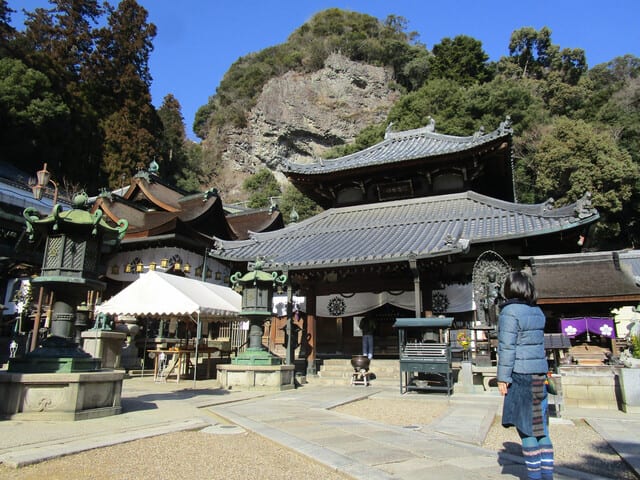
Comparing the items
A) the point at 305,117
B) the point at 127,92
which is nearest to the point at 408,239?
the point at 127,92

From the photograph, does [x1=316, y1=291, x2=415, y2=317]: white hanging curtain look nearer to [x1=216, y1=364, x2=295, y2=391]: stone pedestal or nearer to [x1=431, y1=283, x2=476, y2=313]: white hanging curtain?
[x1=431, y1=283, x2=476, y2=313]: white hanging curtain

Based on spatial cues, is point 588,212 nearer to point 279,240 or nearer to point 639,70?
point 279,240

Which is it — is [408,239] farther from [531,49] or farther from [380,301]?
[531,49]

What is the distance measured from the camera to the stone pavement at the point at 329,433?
4.20m

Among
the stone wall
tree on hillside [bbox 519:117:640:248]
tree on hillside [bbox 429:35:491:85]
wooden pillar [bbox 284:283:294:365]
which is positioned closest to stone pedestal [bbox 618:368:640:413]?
the stone wall

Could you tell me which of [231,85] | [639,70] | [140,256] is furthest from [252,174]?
[639,70]

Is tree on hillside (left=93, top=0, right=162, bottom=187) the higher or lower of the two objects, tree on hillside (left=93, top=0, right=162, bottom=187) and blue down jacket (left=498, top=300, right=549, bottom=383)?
the higher

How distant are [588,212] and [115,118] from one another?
40.4 m

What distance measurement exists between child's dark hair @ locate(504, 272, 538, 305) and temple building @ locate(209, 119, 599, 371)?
7.97 metres

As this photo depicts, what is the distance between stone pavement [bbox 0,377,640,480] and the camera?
420cm

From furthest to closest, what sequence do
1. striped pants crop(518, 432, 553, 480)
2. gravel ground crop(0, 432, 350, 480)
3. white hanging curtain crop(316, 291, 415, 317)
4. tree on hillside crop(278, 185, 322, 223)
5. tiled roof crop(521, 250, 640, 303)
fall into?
tree on hillside crop(278, 185, 322, 223) < white hanging curtain crop(316, 291, 415, 317) < tiled roof crop(521, 250, 640, 303) < gravel ground crop(0, 432, 350, 480) < striped pants crop(518, 432, 553, 480)

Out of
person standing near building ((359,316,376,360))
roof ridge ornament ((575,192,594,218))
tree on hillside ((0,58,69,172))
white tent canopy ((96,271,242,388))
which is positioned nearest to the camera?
white tent canopy ((96,271,242,388))

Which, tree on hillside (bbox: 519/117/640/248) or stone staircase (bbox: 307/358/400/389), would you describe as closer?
→ stone staircase (bbox: 307/358/400/389)

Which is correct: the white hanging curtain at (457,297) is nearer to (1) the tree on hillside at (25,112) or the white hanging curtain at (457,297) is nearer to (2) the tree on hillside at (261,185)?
(1) the tree on hillside at (25,112)
